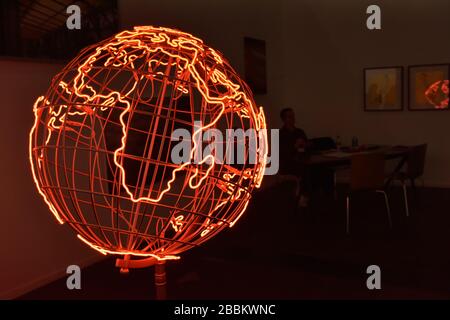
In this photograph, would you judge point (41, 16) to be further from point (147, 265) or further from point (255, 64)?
point (255, 64)

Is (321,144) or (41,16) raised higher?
(41,16)

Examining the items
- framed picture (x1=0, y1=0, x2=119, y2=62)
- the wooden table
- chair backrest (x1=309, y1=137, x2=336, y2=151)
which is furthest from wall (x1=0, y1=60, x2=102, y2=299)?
chair backrest (x1=309, y1=137, x2=336, y2=151)

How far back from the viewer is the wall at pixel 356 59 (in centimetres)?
568

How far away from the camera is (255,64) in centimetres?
565

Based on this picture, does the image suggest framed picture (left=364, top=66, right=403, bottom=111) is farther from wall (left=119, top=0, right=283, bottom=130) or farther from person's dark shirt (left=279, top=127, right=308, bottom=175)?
person's dark shirt (left=279, top=127, right=308, bottom=175)

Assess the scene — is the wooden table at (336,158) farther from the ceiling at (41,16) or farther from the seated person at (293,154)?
the ceiling at (41,16)

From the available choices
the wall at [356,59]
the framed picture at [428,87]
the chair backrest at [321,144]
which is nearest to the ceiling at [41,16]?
the chair backrest at [321,144]

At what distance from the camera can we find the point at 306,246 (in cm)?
352

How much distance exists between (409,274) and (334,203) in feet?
6.65

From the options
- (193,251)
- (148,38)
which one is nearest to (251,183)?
(148,38)

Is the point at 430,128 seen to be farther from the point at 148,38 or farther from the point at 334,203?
the point at 148,38

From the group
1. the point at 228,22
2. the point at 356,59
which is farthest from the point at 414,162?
the point at 228,22

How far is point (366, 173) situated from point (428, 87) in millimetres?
2537

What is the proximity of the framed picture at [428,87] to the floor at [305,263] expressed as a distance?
171 cm
